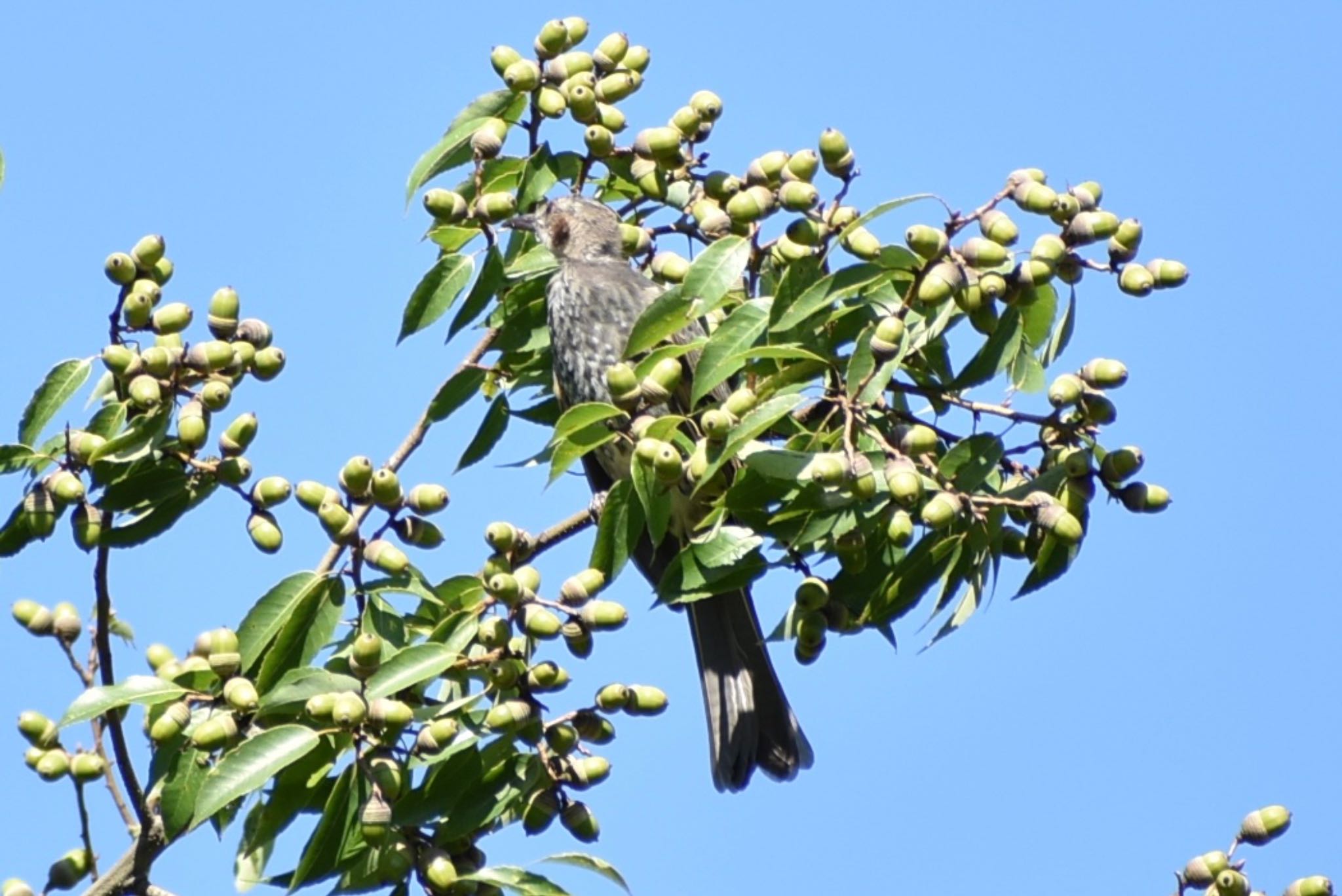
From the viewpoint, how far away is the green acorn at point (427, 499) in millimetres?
2869

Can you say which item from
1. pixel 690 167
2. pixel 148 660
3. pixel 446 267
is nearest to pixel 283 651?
pixel 148 660

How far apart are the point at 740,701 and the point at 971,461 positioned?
162 cm

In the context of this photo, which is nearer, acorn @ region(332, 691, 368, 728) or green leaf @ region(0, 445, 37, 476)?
acorn @ region(332, 691, 368, 728)

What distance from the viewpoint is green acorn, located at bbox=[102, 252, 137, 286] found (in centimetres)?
291

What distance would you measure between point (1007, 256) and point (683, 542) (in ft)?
5.56

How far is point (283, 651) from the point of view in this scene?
2.81m

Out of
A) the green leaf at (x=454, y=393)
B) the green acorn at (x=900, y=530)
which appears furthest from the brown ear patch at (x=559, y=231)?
the green acorn at (x=900, y=530)

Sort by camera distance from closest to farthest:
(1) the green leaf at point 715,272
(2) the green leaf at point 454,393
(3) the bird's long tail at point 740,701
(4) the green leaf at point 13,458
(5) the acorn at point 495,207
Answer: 1. (1) the green leaf at point 715,272
2. (4) the green leaf at point 13,458
3. (5) the acorn at point 495,207
4. (2) the green leaf at point 454,393
5. (3) the bird's long tail at point 740,701

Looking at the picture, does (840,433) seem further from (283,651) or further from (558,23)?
(558,23)

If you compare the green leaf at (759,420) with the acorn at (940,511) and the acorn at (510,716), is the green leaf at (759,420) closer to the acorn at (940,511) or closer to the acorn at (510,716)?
the acorn at (940,511)

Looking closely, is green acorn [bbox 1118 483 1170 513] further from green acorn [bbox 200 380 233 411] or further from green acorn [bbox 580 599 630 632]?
green acorn [bbox 200 380 233 411]

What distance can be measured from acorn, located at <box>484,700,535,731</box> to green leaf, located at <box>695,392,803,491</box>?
45 cm

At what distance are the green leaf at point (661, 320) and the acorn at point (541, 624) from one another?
1.53 ft

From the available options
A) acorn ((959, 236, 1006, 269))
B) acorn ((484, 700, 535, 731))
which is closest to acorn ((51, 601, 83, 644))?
acorn ((484, 700, 535, 731))
